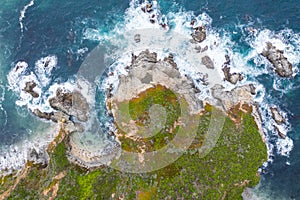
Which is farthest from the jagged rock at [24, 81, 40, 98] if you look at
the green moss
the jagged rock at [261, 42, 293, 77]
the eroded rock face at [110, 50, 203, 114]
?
the jagged rock at [261, 42, 293, 77]

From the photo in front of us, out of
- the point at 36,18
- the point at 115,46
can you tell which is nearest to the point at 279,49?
the point at 115,46

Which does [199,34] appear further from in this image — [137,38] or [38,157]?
[38,157]

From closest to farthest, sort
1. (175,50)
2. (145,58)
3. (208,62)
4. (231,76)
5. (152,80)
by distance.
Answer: (152,80)
(231,76)
(145,58)
(208,62)
(175,50)

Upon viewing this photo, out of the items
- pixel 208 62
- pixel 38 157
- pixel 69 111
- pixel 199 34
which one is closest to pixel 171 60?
pixel 208 62

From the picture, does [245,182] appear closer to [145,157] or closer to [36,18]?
[145,157]

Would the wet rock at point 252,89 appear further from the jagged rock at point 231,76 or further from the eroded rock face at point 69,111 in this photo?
the eroded rock face at point 69,111
